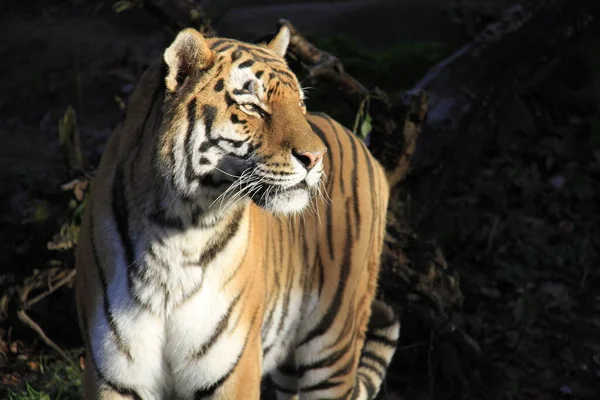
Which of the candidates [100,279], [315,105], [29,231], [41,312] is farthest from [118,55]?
[100,279]

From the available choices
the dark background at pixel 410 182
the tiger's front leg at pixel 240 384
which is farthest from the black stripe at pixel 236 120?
the dark background at pixel 410 182

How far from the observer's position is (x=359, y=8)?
7.17m

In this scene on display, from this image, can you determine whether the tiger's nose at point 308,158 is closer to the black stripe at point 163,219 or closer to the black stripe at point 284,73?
the black stripe at point 284,73

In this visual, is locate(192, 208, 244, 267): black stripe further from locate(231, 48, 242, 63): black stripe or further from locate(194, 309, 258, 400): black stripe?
locate(231, 48, 242, 63): black stripe

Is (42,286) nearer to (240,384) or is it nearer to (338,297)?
(338,297)

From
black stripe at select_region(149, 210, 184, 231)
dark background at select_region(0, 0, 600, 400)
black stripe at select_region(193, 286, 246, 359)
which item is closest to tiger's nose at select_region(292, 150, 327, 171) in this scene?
black stripe at select_region(149, 210, 184, 231)

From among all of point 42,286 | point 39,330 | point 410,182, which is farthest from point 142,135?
point 410,182

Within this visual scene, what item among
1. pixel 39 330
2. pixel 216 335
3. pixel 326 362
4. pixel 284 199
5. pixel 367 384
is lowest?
pixel 39 330

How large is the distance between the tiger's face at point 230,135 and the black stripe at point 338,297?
916 millimetres

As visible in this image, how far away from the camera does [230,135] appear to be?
2725mm

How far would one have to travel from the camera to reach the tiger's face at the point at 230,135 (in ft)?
8.90

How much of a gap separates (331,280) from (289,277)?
260mm

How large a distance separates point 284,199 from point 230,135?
24 cm

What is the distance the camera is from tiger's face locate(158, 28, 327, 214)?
8.90ft
